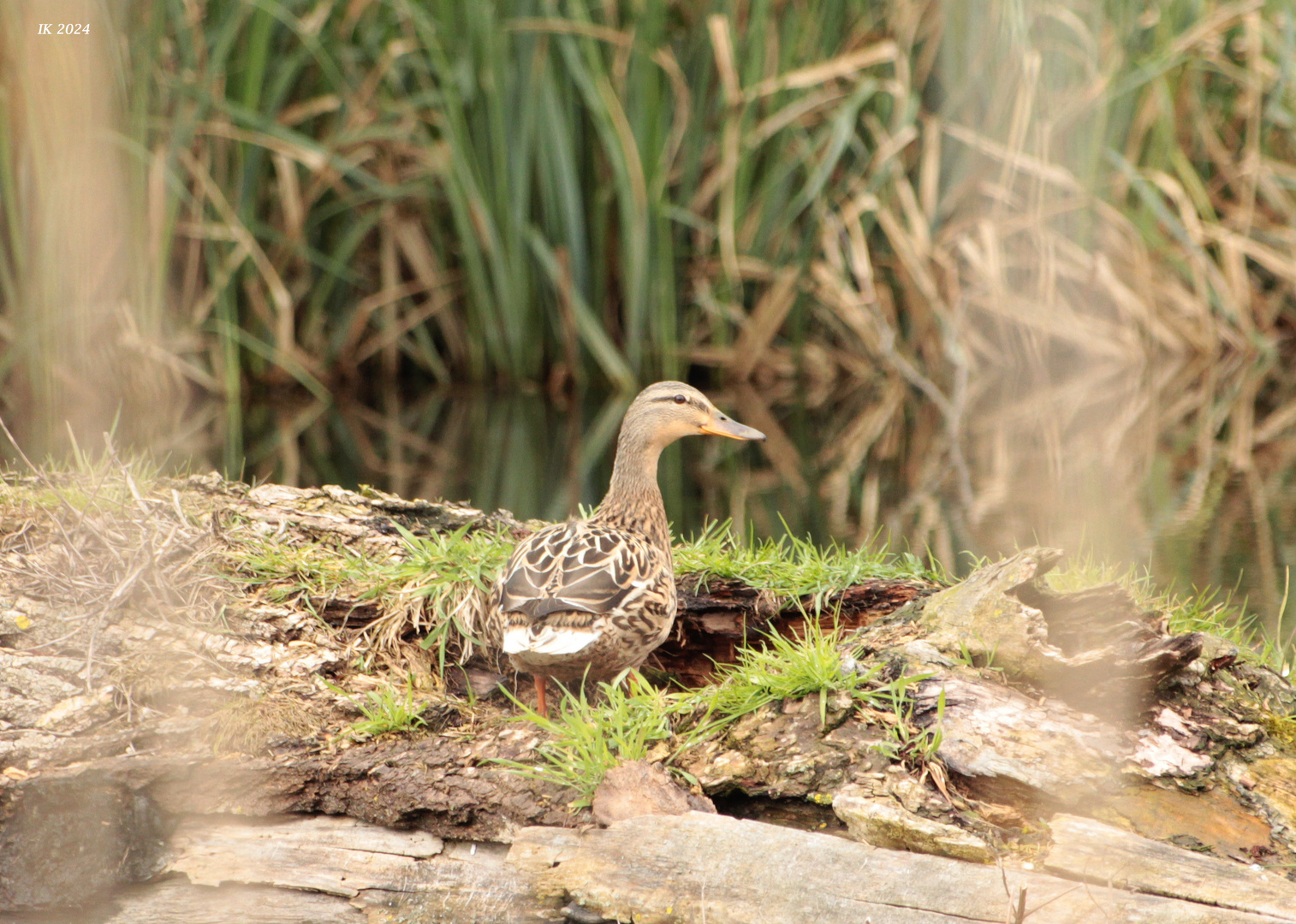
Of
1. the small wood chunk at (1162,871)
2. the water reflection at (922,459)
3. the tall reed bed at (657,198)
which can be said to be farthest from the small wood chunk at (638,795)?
the tall reed bed at (657,198)

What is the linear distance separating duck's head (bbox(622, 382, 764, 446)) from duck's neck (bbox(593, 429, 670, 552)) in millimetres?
34

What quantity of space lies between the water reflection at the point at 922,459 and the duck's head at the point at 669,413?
4.43 feet

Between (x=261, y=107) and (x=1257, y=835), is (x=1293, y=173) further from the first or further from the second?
(x=1257, y=835)

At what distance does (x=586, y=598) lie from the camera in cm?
331

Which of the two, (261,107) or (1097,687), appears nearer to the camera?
(1097,687)

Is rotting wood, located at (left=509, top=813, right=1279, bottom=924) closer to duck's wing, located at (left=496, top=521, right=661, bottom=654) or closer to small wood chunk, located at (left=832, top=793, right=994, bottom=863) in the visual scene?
small wood chunk, located at (left=832, top=793, right=994, bottom=863)

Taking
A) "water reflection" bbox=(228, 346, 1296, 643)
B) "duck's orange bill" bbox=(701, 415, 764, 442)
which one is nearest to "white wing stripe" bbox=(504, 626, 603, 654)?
"duck's orange bill" bbox=(701, 415, 764, 442)

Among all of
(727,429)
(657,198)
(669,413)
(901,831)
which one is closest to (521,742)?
(901,831)

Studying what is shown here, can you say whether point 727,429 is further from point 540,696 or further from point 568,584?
point 540,696

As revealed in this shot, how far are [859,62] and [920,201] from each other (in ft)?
3.71

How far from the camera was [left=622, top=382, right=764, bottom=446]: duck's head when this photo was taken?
13.8ft

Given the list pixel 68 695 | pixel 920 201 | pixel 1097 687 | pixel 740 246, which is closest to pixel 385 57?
pixel 740 246

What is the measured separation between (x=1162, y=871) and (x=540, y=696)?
156 cm

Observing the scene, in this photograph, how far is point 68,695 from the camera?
322 centimetres
